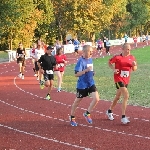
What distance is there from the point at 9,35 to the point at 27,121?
146ft

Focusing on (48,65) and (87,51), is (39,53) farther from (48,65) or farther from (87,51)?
(87,51)

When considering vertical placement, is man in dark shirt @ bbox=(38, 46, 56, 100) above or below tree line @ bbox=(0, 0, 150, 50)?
below

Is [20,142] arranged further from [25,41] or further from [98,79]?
[25,41]

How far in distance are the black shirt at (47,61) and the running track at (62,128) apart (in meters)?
1.23

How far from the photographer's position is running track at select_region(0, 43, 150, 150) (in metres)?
9.35

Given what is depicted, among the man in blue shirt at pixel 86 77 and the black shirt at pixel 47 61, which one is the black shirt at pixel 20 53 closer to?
the black shirt at pixel 47 61

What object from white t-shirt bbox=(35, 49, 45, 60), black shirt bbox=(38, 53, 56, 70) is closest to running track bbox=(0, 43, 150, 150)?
black shirt bbox=(38, 53, 56, 70)

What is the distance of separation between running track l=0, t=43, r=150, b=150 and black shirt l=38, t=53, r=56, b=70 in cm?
123

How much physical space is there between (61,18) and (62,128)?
201ft

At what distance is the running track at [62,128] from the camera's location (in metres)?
9.35

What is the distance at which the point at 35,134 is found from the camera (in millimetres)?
10492

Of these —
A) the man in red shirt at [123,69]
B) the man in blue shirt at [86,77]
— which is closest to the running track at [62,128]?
the man in blue shirt at [86,77]

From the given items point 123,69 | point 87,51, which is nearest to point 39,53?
point 123,69

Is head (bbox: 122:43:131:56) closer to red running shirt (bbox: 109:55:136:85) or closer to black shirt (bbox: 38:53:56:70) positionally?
red running shirt (bbox: 109:55:136:85)
